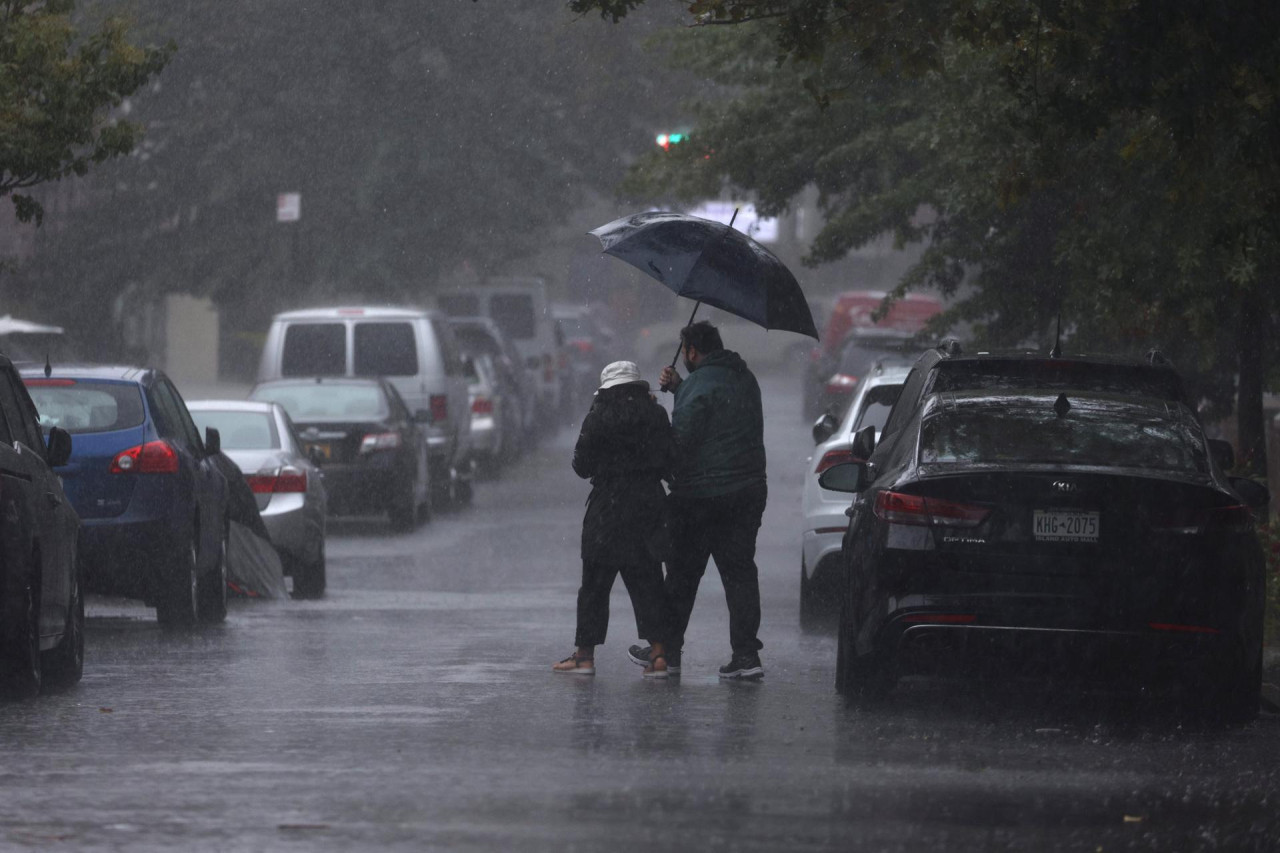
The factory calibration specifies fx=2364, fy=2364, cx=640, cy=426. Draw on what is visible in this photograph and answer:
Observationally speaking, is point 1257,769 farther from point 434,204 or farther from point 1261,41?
point 434,204

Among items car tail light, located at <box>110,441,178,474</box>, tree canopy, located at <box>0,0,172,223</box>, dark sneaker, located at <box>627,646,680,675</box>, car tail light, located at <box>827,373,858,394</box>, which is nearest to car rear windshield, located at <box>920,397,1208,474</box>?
dark sneaker, located at <box>627,646,680,675</box>

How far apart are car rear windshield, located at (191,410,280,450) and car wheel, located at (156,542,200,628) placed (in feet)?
15.7

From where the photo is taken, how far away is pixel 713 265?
11.9 m

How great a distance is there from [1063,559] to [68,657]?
4.74 metres

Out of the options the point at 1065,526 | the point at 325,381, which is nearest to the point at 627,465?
the point at 1065,526

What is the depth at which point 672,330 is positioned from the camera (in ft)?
219

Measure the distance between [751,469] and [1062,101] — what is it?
7.78ft

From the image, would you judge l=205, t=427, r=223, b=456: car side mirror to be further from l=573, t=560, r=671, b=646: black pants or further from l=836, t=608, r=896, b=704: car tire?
l=836, t=608, r=896, b=704: car tire

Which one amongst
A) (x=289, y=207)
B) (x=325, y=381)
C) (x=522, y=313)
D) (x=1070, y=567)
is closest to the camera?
(x=1070, y=567)

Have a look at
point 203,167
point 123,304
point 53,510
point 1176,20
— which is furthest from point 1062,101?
point 123,304

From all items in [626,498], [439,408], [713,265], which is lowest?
[626,498]

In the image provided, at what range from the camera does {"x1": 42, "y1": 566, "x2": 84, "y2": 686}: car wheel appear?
11.1 metres

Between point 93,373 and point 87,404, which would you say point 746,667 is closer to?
point 87,404

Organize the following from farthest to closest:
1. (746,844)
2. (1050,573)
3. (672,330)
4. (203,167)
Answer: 1. (672,330)
2. (203,167)
3. (1050,573)
4. (746,844)
